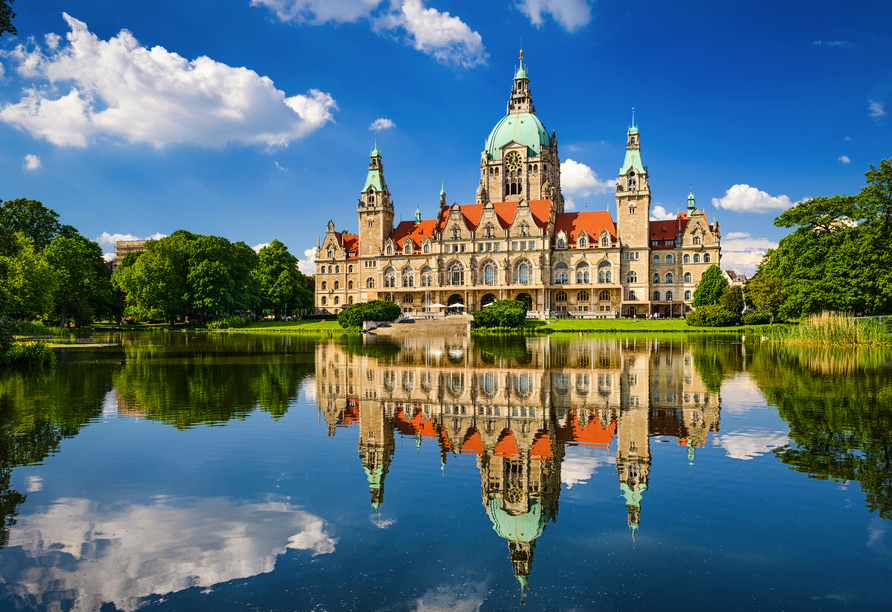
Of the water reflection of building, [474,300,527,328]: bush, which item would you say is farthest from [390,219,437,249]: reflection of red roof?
the water reflection of building

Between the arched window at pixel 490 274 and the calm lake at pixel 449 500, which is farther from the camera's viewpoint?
the arched window at pixel 490 274

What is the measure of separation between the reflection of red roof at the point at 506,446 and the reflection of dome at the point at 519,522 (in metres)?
2.32

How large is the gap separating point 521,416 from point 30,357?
22528 mm

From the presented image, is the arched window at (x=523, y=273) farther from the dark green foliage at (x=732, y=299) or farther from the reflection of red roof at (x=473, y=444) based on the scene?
the reflection of red roof at (x=473, y=444)

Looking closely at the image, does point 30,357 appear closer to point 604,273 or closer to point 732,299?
point 732,299

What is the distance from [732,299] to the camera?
5900 cm

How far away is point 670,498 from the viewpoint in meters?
8.05

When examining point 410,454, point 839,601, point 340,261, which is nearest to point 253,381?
point 410,454

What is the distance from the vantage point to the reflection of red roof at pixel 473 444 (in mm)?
10502

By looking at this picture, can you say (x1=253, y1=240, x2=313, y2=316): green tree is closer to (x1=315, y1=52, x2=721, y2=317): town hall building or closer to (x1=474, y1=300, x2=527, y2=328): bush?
(x1=315, y1=52, x2=721, y2=317): town hall building

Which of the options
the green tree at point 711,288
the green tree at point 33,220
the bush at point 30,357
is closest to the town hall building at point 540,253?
the green tree at point 711,288

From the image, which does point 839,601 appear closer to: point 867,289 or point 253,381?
point 253,381

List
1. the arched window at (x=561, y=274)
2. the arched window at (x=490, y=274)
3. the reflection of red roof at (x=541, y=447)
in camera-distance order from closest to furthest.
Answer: the reflection of red roof at (x=541, y=447), the arched window at (x=561, y=274), the arched window at (x=490, y=274)

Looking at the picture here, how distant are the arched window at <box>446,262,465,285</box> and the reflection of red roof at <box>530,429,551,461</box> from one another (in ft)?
238
